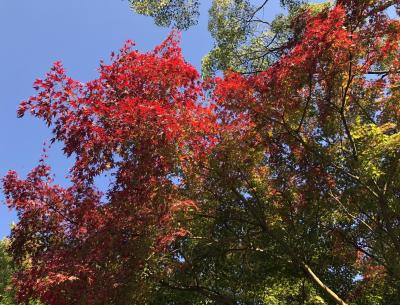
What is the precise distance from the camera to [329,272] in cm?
1035

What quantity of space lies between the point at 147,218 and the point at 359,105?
16.4 feet

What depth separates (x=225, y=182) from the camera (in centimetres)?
832

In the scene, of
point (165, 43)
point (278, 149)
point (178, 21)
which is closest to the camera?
point (165, 43)

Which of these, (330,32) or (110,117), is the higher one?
(330,32)

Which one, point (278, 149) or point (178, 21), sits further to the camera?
point (178, 21)

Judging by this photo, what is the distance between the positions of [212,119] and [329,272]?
16.7ft

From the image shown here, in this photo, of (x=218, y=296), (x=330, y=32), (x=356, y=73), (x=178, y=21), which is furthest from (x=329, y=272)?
(x=178, y=21)

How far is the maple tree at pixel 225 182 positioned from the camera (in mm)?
6703

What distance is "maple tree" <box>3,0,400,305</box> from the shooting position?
6703 millimetres

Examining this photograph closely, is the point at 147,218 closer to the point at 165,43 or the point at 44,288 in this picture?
the point at 44,288

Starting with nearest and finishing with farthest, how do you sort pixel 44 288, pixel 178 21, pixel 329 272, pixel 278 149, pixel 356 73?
1. pixel 44 288
2. pixel 356 73
3. pixel 278 149
4. pixel 329 272
5. pixel 178 21

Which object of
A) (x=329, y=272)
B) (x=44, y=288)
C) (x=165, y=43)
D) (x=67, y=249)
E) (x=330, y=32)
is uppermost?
(x=165, y=43)

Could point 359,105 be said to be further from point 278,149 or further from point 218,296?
point 218,296

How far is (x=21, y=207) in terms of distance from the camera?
7.75 m
